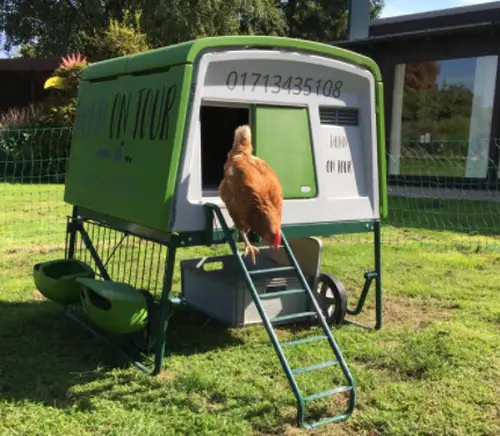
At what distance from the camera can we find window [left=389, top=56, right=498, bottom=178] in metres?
13.1

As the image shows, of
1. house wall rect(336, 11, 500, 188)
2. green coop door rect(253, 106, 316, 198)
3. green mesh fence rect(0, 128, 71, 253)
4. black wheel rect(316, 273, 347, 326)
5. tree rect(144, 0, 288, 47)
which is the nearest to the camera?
green coop door rect(253, 106, 316, 198)

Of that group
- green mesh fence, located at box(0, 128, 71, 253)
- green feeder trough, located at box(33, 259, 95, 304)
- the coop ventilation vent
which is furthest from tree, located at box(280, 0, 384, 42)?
green feeder trough, located at box(33, 259, 95, 304)

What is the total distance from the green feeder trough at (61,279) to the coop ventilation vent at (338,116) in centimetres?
236

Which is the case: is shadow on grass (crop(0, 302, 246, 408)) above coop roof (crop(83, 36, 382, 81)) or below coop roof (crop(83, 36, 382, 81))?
below

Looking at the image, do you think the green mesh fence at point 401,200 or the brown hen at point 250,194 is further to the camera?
the green mesh fence at point 401,200

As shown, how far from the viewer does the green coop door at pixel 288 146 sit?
163 inches

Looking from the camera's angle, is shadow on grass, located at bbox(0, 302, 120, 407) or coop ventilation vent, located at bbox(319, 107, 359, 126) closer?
shadow on grass, located at bbox(0, 302, 120, 407)

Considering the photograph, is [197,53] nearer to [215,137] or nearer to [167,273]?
[167,273]

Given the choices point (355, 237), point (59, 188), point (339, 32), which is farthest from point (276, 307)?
point (339, 32)

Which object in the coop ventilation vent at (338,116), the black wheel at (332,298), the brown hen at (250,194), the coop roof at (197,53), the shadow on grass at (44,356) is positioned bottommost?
the shadow on grass at (44,356)

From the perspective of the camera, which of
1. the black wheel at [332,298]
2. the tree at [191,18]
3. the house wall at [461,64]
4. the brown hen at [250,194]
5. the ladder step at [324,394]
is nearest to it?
the ladder step at [324,394]

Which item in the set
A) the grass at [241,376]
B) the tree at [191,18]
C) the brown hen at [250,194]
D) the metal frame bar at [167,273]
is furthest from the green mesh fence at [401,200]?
the tree at [191,18]

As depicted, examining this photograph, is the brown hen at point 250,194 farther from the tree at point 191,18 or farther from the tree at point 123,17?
the tree at point 191,18

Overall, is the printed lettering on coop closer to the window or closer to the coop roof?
the coop roof
